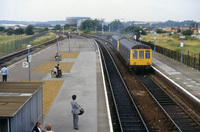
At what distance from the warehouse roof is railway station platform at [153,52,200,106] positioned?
10.3 m

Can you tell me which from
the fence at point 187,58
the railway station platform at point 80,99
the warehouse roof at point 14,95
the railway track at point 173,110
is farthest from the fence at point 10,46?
the warehouse roof at point 14,95

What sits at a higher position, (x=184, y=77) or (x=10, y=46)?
(x=10, y=46)

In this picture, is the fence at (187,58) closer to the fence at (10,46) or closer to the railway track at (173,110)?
the railway track at (173,110)

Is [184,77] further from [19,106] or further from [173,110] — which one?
[19,106]

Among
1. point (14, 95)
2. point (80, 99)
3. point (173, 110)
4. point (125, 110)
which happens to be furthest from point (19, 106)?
point (173, 110)

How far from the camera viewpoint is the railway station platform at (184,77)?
17.9 meters

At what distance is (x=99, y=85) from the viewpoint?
2034 cm

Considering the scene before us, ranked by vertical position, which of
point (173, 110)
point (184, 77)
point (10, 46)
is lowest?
point (173, 110)

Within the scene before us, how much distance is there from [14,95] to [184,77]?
16.8 meters

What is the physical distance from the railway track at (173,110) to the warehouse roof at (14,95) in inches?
285

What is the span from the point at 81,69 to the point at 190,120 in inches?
609

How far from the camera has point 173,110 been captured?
51.4 ft

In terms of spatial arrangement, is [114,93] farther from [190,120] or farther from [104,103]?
[190,120]

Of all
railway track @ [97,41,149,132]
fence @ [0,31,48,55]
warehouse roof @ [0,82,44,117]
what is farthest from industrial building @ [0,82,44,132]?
fence @ [0,31,48,55]
